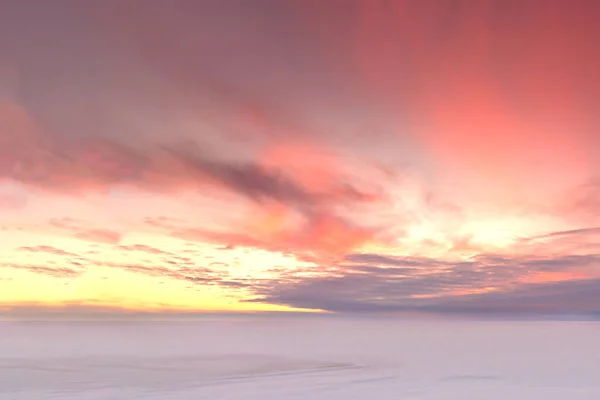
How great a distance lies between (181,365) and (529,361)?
10.4 m

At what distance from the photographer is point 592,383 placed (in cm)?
1220

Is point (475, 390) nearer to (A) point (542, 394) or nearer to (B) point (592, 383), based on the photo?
(A) point (542, 394)

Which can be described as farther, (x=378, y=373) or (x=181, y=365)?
(x=181, y=365)

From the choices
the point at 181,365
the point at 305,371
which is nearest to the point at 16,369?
the point at 181,365

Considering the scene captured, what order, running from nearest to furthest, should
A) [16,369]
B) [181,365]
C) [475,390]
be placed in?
[475,390] < [16,369] < [181,365]

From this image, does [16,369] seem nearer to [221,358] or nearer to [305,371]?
[221,358]

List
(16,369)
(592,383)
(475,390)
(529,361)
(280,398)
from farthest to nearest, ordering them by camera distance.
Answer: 1. (529,361)
2. (16,369)
3. (592,383)
4. (475,390)
5. (280,398)

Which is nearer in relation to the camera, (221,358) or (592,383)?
(592,383)

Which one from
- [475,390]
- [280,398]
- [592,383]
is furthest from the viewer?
[592,383]

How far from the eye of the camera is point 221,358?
17.6 meters

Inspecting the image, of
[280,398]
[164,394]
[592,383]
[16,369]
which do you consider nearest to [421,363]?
[592,383]

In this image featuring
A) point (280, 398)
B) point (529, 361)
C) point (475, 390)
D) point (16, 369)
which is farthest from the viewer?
point (529, 361)

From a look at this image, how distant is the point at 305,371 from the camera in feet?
46.6

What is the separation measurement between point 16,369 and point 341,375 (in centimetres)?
809
